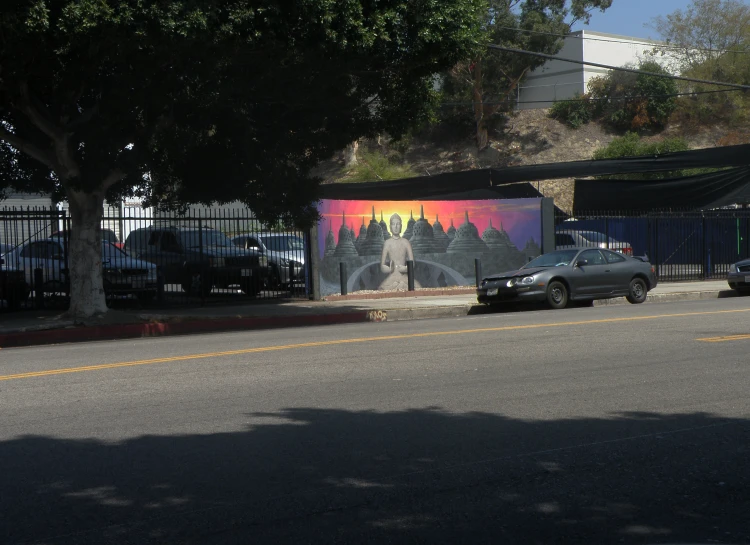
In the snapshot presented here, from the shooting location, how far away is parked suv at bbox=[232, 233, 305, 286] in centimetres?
2273

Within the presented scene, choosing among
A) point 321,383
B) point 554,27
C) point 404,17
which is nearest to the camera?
point 321,383

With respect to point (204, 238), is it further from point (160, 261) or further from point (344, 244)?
point (344, 244)

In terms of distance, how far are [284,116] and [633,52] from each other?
4938 centimetres

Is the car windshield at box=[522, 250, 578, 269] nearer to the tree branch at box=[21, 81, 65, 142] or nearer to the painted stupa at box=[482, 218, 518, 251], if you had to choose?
the painted stupa at box=[482, 218, 518, 251]

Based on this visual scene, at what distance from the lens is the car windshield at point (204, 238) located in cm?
2136

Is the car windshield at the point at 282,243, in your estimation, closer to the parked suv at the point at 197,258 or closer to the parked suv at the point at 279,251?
the parked suv at the point at 279,251

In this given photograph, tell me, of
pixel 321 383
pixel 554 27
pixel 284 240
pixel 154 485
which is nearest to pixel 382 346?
pixel 321 383

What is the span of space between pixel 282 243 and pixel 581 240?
35.8 feet

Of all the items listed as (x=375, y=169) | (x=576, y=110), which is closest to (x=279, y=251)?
(x=375, y=169)

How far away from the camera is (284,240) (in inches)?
941

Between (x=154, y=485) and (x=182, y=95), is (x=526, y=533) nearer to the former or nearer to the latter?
(x=154, y=485)

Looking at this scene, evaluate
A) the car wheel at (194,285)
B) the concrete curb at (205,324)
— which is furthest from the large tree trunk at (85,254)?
the car wheel at (194,285)

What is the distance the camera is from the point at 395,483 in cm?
562

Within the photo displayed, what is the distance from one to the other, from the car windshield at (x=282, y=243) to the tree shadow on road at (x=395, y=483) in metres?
16.3
